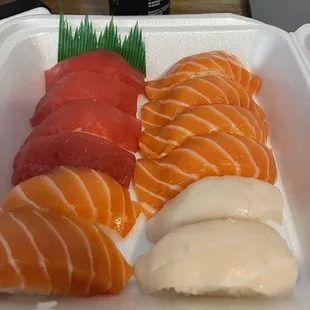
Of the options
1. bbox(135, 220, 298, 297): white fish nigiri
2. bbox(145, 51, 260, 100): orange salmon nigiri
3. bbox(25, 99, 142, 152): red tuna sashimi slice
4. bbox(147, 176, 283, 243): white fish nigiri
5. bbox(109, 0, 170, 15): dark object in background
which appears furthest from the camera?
bbox(109, 0, 170, 15): dark object in background

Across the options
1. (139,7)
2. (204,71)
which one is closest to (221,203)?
(204,71)

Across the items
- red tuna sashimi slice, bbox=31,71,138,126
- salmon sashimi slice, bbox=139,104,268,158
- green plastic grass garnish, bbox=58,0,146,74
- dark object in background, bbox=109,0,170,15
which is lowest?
salmon sashimi slice, bbox=139,104,268,158

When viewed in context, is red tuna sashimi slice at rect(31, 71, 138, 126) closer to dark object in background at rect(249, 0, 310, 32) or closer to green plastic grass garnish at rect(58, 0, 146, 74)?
green plastic grass garnish at rect(58, 0, 146, 74)

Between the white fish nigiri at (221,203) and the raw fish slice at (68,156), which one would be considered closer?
the white fish nigiri at (221,203)

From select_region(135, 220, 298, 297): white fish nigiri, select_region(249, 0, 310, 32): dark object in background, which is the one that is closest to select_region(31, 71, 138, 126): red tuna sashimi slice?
select_region(135, 220, 298, 297): white fish nigiri

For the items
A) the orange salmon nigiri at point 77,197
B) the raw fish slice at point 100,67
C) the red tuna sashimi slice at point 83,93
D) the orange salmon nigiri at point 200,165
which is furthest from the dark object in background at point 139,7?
the orange salmon nigiri at point 77,197

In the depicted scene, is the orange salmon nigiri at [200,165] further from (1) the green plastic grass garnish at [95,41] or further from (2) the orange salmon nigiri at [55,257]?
(1) the green plastic grass garnish at [95,41]

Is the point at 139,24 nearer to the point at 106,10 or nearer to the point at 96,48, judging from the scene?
the point at 96,48
